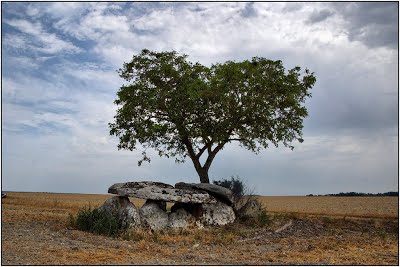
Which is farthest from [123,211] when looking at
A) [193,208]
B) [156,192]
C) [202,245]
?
[202,245]

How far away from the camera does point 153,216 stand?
23.8 m

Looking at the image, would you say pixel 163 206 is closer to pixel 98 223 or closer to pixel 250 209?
pixel 98 223

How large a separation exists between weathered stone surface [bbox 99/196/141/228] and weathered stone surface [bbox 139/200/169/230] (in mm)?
459

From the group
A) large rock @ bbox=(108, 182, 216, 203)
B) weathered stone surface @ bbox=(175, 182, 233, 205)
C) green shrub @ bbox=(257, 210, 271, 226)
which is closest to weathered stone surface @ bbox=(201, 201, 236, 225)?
weathered stone surface @ bbox=(175, 182, 233, 205)

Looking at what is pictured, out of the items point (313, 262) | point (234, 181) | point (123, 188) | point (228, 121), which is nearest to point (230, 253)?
point (313, 262)

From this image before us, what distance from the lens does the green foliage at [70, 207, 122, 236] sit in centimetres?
2122

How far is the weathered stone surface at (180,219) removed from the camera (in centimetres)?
2387

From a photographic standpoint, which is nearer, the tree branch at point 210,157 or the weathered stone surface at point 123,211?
the weathered stone surface at point 123,211

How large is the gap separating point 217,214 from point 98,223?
7339 mm

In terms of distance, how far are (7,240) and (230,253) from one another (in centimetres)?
861

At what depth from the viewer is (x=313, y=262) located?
16.1 m

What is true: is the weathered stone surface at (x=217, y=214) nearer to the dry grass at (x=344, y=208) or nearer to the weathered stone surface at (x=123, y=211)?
the dry grass at (x=344, y=208)

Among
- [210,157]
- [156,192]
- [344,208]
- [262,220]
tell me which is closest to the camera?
[156,192]

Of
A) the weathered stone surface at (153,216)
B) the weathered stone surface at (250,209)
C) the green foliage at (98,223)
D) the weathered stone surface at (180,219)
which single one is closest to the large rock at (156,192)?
the weathered stone surface at (153,216)
